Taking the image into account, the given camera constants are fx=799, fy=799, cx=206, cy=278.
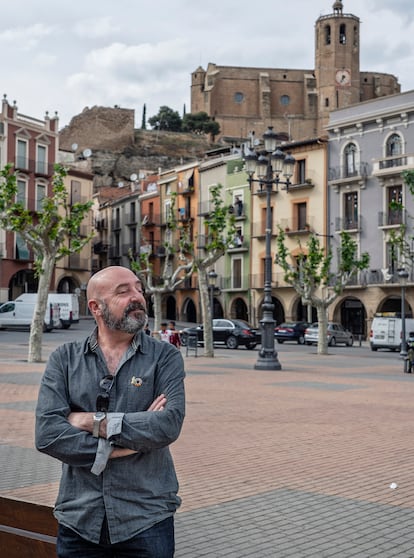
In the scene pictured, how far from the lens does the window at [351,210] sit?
48156 mm

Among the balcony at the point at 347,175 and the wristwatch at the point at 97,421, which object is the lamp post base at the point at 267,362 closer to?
the wristwatch at the point at 97,421

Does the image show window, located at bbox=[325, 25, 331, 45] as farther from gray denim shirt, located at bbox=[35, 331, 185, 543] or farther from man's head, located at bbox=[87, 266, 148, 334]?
gray denim shirt, located at bbox=[35, 331, 185, 543]

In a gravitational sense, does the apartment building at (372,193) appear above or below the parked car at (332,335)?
above

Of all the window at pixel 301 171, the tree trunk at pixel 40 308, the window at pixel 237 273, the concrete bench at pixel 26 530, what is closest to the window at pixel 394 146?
the window at pixel 301 171

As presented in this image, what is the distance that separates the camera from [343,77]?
3880 inches

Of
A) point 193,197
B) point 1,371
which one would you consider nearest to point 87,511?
point 1,371

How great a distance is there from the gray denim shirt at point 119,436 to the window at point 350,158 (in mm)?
46431

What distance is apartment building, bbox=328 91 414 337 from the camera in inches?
1784

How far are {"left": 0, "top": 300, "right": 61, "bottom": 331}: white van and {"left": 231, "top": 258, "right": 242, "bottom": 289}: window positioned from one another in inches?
631

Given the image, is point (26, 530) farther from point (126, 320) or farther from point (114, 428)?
point (126, 320)

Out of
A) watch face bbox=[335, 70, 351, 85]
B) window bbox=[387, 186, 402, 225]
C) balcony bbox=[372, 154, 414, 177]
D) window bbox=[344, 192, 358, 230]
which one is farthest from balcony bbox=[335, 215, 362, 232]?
watch face bbox=[335, 70, 351, 85]

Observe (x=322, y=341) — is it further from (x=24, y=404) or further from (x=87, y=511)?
(x=87, y=511)

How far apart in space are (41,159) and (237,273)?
15.8m

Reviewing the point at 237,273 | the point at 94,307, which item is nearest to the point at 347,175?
the point at 237,273
